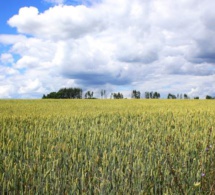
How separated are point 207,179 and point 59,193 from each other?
6.47 feet

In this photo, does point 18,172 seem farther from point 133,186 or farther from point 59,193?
point 133,186

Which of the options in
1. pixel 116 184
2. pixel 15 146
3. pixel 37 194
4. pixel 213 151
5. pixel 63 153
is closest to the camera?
pixel 37 194

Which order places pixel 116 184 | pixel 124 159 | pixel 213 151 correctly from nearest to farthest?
pixel 116 184
pixel 124 159
pixel 213 151

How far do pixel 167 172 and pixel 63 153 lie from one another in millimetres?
1570

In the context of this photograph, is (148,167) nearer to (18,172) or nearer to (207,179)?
(207,179)

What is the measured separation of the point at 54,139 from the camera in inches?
211

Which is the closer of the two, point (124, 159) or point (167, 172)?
point (167, 172)

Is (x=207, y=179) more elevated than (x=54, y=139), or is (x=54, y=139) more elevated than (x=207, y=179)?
(x=54, y=139)

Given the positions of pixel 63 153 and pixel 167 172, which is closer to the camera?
pixel 167 172

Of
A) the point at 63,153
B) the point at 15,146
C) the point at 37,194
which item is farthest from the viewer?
the point at 15,146

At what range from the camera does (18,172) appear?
3.64 meters

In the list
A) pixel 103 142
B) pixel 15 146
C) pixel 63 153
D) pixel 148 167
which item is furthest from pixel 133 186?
pixel 15 146

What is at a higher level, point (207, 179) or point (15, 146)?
point (15, 146)

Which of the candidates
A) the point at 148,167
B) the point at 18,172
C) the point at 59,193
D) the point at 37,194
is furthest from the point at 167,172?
the point at 18,172
